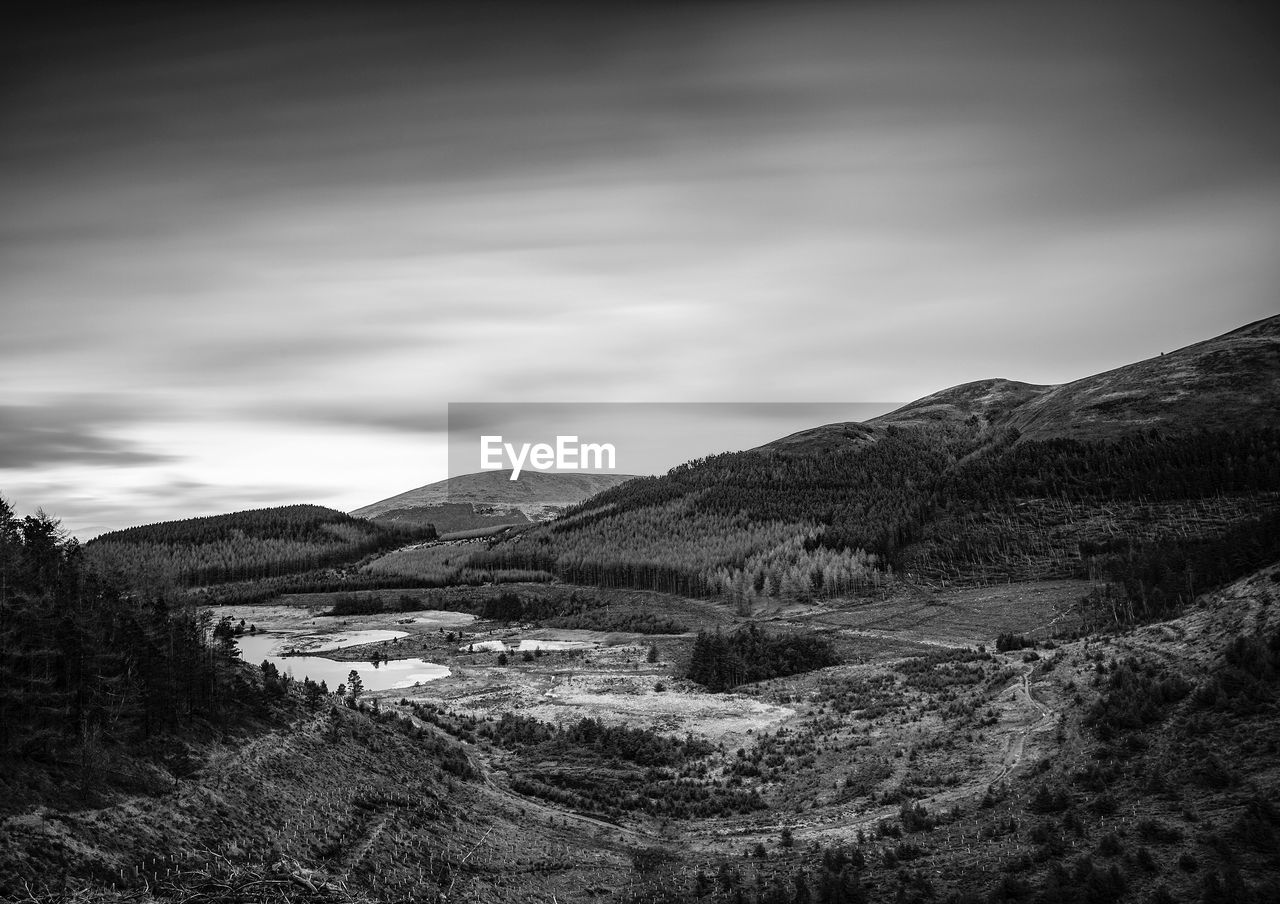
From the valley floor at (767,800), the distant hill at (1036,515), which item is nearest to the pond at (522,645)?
the distant hill at (1036,515)

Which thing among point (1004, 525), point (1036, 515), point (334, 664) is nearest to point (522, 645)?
point (334, 664)

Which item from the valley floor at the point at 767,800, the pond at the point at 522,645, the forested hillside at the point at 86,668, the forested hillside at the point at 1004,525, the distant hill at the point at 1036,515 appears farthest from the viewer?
the distant hill at the point at 1036,515

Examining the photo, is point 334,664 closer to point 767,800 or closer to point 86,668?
point 86,668

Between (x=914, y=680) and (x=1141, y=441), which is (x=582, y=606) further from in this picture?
(x=1141, y=441)

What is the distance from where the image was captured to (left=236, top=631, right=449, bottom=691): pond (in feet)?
236

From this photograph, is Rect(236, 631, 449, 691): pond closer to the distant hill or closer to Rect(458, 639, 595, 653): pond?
Rect(458, 639, 595, 653): pond

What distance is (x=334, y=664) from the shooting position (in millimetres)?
85438

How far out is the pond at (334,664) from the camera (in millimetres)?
71875

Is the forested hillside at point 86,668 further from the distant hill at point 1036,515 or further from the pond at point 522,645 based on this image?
the distant hill at point 1036,515

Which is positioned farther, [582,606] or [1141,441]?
[1141,441]

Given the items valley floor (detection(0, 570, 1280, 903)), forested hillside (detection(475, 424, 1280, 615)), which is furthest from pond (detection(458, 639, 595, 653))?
forested hillside (detection(475, 424, 1280, 615))

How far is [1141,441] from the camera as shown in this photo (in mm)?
157125

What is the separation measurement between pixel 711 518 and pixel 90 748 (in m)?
173

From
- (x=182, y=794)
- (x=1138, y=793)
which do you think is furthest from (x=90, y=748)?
(x=1138, y=793)
